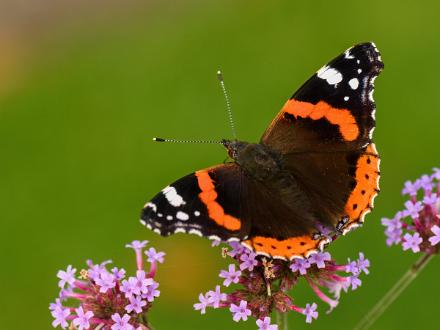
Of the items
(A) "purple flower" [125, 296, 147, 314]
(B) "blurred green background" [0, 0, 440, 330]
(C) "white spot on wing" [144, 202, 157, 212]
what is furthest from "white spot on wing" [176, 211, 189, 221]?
(B) "blurred green background" [0, 0, 440, 330]

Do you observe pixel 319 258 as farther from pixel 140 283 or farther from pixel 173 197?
pixel 140 283

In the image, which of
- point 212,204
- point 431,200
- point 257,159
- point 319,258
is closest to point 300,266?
point 319,258

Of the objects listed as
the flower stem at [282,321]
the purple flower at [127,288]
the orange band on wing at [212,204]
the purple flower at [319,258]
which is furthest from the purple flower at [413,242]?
the purple flower at [127,288]

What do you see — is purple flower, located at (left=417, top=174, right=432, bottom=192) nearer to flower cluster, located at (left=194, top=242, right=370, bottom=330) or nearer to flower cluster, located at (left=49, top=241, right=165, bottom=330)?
flower cluster, located at (left=194, top=242, right=370, bottom=330)

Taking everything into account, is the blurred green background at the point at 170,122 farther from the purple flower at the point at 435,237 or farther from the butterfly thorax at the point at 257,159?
the purple flower at the point at 435,237

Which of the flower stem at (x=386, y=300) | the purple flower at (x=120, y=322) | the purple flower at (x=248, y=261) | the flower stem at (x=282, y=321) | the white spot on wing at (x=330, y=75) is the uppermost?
the white spot on wing at (x=330, y=75)
